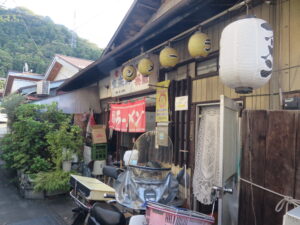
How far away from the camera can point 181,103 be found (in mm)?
5695

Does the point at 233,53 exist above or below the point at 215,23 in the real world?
below

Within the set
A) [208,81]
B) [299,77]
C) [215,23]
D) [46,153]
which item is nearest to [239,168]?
[299,77]

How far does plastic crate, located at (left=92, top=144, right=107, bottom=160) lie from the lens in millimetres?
9367

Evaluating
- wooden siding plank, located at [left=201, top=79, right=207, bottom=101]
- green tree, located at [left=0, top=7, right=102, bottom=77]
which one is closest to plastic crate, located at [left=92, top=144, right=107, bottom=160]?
wooden siding plank, located at [left=201, top=79, right=207, bottom=101]

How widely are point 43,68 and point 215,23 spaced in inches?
1415

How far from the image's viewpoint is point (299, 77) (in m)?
3.40

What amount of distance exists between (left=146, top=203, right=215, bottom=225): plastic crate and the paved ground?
3636 mm

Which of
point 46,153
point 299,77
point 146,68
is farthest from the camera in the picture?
point 46,153

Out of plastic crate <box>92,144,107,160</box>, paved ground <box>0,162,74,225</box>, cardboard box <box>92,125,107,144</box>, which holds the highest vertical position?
cardboard box <box>92,125,107,144</box>

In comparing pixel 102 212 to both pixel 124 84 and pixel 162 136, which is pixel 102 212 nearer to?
pixel 162 136

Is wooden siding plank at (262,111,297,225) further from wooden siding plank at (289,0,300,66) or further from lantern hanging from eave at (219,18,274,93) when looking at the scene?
wooden siding plank at (289,0,300,66)

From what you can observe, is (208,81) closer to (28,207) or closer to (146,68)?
(146,68)

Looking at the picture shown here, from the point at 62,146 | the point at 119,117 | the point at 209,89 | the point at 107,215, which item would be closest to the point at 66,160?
the point at 62,146

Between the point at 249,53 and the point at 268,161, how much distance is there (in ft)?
4.65
